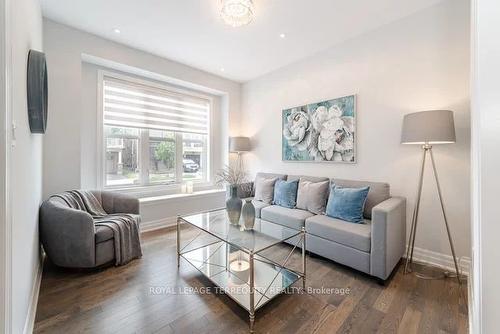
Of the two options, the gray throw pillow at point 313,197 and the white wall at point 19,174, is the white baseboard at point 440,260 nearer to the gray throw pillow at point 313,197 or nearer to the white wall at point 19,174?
the gray throw pillow at point 313,197

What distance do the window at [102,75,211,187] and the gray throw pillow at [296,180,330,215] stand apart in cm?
227

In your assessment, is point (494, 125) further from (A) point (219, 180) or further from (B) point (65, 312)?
(A) point (219, 180)

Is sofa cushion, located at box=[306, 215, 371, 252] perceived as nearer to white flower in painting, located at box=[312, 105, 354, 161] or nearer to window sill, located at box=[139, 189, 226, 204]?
white flower in painting, located at box=[312, 105, 354, 161]

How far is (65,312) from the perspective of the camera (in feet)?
5.27

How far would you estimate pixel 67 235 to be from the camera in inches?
80.4

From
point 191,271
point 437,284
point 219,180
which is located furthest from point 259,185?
point 437,284

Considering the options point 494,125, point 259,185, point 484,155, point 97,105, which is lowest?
point 259,185

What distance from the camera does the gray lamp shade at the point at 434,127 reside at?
195cm

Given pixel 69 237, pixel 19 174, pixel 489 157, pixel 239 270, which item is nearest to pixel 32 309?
pixel 69 237

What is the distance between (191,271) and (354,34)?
11.2ft

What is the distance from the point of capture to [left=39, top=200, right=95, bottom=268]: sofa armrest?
204 cm

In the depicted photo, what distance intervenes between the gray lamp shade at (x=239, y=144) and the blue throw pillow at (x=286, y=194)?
1241mm

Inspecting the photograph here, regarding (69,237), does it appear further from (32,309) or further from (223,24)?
(223,24)

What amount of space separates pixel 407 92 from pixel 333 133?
939 millimetres
